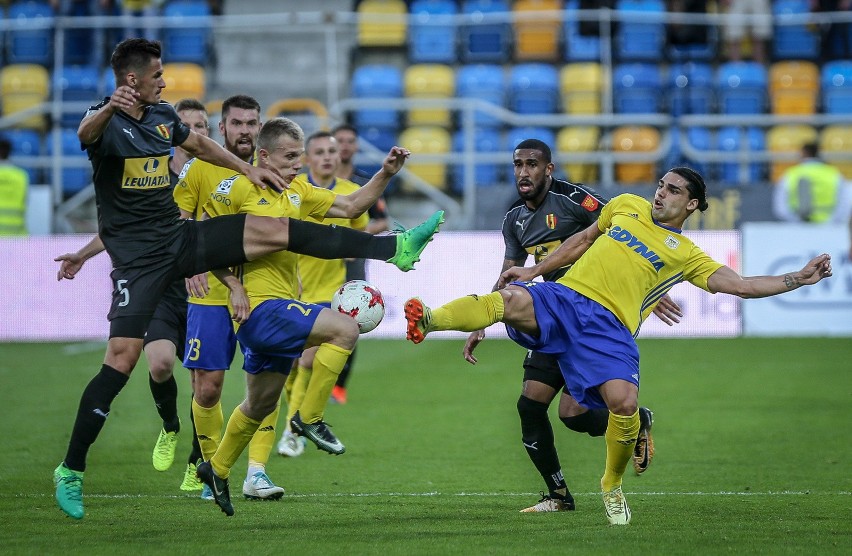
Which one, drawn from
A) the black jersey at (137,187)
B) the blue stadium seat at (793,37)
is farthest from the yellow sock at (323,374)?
the blue stadium seat at (793,37)

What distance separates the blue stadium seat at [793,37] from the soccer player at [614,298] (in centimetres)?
1691

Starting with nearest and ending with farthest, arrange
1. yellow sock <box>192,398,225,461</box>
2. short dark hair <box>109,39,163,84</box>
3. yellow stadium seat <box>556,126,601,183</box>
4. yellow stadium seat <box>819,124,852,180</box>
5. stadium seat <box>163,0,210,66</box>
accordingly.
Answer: short dark hair <box>109,39,163,84</box>, yellow sock <box>192,398,225,461</box>, yellow stadium seat <box>556,126,601,183</box>, yellow stadium seat <box>819,124,852,180</box>, stadium seat <box>163,0,210,66</box>

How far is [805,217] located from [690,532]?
1361cm

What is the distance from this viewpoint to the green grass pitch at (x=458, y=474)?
21.4 ft

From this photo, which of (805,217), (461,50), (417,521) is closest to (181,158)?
(417,521)

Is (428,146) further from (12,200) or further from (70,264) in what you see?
(70,264)

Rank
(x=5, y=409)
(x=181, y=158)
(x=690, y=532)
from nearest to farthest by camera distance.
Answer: (x=690, y=532) → (x=181, y=158) → (x=5, y=409)

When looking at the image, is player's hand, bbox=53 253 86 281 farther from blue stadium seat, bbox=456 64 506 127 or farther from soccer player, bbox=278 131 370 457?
blue stadium seat, bbox=456 64 506 127

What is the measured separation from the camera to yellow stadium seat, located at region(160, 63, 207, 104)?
21500mm

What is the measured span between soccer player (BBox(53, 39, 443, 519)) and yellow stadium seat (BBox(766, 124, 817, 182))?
1548cm

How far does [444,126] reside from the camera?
72.0 ft

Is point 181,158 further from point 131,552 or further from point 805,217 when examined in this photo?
point 805,217

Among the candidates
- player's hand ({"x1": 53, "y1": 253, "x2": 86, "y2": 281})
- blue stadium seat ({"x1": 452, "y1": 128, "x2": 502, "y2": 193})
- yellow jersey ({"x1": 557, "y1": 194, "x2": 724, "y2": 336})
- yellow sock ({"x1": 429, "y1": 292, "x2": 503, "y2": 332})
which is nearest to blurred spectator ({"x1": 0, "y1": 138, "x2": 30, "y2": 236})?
blue stadium seat ({"x1": 452, "y1": 128, "x2": 502, "y2": 193})

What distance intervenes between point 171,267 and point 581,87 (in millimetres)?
15634
